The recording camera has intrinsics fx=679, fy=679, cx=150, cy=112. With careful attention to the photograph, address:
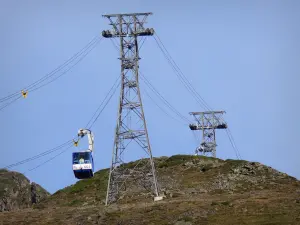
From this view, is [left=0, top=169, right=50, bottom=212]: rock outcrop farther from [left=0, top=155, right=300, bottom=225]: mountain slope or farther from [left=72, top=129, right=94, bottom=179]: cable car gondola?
[left=72, top=129, right=94, bottom=179]: cable car gondola

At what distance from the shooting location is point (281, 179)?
8581 cm

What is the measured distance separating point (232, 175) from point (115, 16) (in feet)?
97.2

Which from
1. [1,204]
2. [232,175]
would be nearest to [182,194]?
[232,175]

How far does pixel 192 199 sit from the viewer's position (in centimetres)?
6775

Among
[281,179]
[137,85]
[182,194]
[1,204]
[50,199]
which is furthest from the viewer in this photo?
[1,204]

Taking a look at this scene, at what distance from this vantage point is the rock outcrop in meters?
114

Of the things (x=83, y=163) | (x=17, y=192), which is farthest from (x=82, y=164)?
(x=17, y=192)

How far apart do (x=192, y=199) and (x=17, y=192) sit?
193 ft

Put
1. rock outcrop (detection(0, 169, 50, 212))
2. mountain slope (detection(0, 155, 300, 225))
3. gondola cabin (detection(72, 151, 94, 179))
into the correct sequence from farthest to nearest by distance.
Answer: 1. rock outcrop (detection(0, 169, 50, 212))
2. gondola cabin (detection(72, 151, 94, 179))
3. mountain slope (detection(0, 155, 300, 225))

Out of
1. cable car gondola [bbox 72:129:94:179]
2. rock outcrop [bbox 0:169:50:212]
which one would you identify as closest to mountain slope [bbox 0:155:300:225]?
cable car gondola [bbox 72:129:94:179]

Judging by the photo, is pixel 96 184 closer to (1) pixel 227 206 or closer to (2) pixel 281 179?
(2) pixel 281 179

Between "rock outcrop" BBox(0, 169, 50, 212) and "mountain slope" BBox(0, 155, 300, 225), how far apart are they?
18.1 meters

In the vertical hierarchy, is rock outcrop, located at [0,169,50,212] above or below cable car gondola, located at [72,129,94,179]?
above

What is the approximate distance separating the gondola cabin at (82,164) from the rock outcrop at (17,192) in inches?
1528
